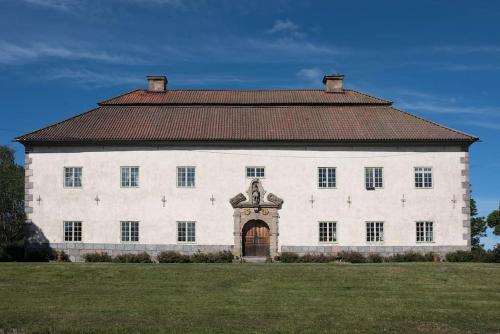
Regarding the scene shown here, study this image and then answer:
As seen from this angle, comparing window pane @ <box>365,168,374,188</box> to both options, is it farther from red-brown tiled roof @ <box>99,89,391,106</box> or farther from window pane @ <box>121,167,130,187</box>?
window pane @ <box>121,167,130,187</box>

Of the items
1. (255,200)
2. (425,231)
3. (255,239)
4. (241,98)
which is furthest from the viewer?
(241,98)

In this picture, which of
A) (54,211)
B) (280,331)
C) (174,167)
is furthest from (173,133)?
(280,331)

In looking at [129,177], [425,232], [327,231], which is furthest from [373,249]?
[129,177]

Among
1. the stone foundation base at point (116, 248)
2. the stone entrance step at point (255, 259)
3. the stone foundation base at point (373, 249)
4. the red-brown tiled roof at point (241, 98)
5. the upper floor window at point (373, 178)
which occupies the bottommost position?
the stone entrance step at point (255, 259)

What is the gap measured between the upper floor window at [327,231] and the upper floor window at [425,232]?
15.1ft

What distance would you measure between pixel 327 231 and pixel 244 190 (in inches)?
199

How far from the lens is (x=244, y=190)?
106 ft

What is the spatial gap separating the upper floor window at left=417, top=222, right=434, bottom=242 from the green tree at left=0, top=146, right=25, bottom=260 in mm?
41299

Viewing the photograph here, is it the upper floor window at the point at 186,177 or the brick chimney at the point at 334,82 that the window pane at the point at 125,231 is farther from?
the brick chimney at the point at 334,82

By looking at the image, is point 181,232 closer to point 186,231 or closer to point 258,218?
point 186,231

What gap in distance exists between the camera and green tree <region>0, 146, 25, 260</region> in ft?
194

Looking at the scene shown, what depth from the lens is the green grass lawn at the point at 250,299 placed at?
14641mm

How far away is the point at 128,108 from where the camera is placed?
3534 centimetres

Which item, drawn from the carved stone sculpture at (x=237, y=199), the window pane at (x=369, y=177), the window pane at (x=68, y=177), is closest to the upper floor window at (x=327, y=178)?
the window pane at (x=369, y=177)
